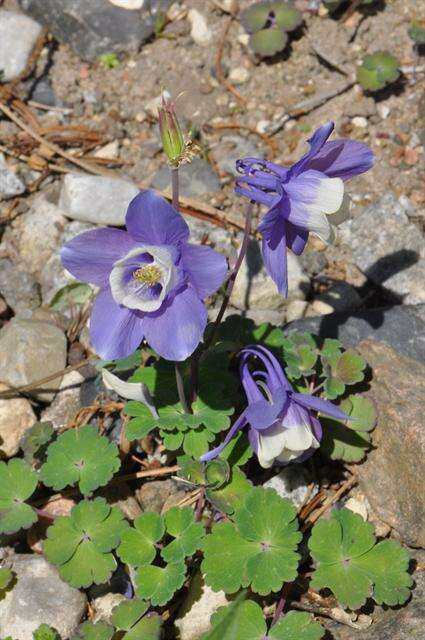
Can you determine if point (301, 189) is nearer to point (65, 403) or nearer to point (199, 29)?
point (65, 403)

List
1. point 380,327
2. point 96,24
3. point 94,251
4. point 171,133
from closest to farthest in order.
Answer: point 171,133 < point 94,251 < point 380,327 < point 96,24

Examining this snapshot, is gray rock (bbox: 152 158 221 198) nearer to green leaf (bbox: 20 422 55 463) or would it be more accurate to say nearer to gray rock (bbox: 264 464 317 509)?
green leaf (bbox: 20 422 55 463)

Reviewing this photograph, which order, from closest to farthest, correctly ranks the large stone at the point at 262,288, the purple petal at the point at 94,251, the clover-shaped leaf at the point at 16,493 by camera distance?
the purple petal at the point at 94,251 → the clover-shaped leaf at the point at 16,493 → the large stone at the point at 262,288

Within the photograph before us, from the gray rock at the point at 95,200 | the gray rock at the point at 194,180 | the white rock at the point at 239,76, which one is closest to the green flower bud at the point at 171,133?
the gray rock at the point at 95,200

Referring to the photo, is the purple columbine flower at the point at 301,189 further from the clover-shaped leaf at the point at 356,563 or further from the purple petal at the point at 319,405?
the clover-shaped leaf at the point at 356,563

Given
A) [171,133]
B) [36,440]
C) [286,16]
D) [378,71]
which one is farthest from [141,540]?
[286,16]

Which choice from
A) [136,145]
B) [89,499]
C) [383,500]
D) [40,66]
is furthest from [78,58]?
[383,500]
